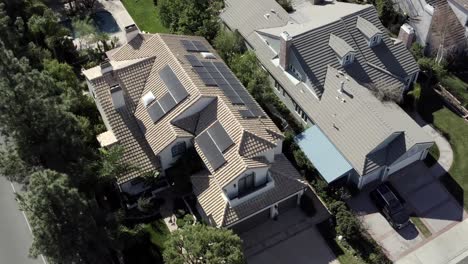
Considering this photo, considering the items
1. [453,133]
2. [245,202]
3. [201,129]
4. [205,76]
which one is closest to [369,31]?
[453,133]

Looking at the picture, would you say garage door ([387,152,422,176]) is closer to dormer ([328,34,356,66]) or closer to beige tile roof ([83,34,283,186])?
dormer ([328,34,356,66])

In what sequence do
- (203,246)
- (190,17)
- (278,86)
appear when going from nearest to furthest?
(203,246) → (278,86) → (190,17)

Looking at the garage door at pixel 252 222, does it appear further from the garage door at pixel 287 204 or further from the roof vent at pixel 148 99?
the roof vent at pixel 148 99

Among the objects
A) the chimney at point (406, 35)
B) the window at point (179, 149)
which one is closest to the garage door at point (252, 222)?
the window at point (179, 149)

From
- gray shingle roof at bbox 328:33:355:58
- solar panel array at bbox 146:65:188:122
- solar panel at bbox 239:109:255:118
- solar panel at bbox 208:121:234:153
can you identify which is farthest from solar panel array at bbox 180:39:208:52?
gray shingle roof at bbox 328:33:355:58

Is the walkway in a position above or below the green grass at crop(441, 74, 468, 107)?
below

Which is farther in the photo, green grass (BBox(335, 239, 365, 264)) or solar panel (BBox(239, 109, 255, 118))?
solar panel (BBox(239, 109, 255, 118))

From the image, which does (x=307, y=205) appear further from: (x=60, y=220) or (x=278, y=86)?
(x=60, y=220)
